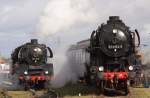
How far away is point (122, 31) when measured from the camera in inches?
849

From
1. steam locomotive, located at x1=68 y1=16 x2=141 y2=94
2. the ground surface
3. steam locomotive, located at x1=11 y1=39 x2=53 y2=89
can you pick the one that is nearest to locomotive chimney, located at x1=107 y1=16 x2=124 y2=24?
steam locomotive, located at x1=68 y1=16 x2=141 y2=94

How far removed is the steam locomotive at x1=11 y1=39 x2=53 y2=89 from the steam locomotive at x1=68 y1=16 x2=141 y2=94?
18.4 feet

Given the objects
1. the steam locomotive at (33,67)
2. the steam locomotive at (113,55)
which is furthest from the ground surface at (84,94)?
the steam locomotive at (33,67)

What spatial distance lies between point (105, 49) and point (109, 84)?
1.74m

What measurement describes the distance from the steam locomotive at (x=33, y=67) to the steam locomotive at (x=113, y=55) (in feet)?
18.4

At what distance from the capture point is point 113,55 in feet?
70.5

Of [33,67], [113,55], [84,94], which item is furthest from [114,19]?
[33,67]

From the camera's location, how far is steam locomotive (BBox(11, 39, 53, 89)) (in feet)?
87.2

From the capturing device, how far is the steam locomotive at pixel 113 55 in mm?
21156

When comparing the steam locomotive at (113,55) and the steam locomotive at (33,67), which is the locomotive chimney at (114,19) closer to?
the steam locomotive at (113,55)

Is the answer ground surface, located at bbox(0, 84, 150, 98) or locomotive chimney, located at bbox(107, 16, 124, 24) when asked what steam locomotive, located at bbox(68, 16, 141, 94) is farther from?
ground surface, located at bbox(0, 84, 150, 98)

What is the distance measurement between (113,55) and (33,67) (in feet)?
23.0

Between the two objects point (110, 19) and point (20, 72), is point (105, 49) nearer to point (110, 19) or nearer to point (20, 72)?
point (110, 19)

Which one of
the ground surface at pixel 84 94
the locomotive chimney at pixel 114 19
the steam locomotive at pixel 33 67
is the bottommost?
the ground surface at pixel 84 94
